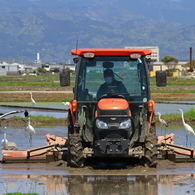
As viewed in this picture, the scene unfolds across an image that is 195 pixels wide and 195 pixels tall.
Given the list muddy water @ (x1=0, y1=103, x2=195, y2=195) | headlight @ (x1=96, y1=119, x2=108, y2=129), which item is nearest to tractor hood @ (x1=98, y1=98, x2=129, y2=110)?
headlight @ (x1=96, y1=119, x2=108, y2=129)

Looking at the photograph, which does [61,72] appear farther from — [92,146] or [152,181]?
[152,181]

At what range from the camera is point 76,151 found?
11.9m

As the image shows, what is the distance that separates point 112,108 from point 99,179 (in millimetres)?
1431

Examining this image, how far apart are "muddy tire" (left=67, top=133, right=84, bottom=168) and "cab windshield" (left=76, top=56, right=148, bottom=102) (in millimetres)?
908

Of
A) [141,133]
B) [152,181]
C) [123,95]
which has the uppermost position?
[123,95]

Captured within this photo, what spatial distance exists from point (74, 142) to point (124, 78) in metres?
1.80

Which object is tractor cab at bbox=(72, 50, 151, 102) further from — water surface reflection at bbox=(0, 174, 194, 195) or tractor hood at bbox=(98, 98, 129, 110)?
water surface reflection at bbox=(0, 174, 194, 195)

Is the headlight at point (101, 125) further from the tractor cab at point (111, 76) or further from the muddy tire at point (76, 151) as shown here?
the tractor cab at point (111, 76)

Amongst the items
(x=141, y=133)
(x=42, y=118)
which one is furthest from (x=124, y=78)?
(x=42, y=118)

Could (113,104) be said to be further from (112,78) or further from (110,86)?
(112,78)

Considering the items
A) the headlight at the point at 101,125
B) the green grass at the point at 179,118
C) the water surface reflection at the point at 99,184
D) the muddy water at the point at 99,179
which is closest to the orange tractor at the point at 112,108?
the headlight at the point at 101,125

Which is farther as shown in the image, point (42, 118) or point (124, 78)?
point (42, 118)

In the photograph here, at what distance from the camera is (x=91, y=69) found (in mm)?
12562

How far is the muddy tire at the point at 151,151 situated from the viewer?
12.0 meters
